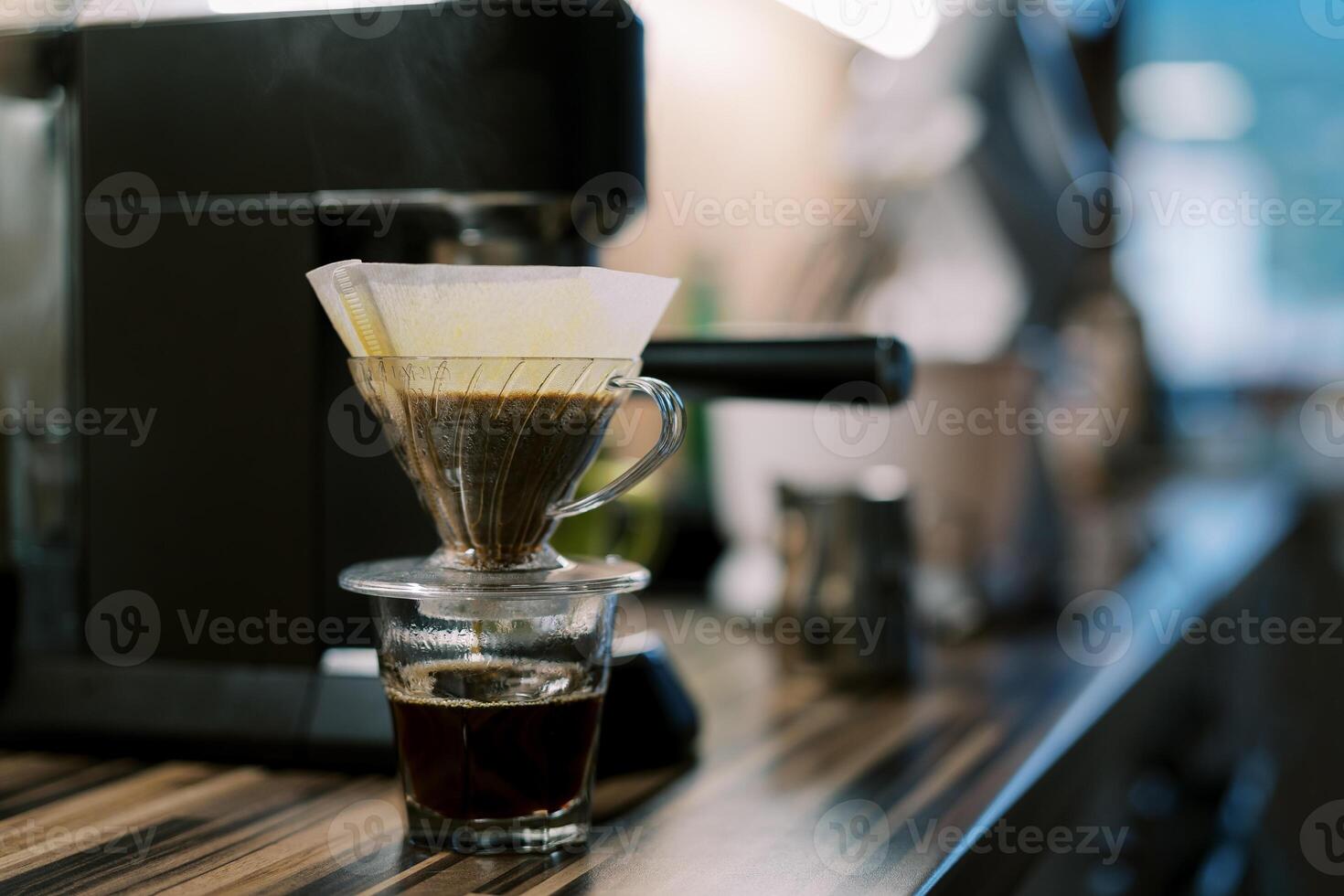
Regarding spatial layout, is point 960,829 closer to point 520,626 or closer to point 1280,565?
point 520,626

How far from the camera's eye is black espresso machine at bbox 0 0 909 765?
623 mm

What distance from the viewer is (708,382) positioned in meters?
0.66

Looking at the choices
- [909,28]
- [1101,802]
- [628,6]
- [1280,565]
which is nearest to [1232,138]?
[1280,565]

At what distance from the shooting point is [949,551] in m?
1.14

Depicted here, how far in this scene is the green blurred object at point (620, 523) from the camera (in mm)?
998

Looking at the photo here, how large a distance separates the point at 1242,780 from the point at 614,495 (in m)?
1.47
